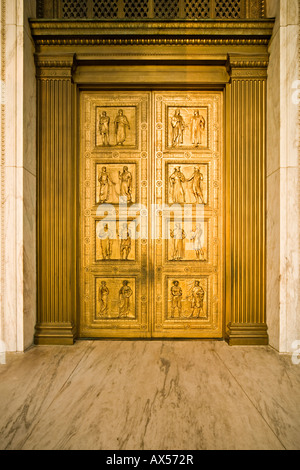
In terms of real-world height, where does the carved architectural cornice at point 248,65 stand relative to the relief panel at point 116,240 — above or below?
above

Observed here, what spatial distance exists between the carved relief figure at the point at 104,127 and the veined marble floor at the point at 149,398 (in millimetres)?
2833

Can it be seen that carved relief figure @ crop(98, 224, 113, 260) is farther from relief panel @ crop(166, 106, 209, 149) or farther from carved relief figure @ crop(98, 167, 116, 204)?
relief panel @ crop(166, 106, 209, 149)

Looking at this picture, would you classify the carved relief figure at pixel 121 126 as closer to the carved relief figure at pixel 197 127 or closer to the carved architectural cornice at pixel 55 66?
the carved architectural cornice at pixel 55 66

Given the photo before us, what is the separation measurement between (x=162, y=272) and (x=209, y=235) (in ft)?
2.79

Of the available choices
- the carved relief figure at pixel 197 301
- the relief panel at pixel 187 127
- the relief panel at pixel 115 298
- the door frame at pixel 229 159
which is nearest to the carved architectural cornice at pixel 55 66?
the door frame at pixel 229 159

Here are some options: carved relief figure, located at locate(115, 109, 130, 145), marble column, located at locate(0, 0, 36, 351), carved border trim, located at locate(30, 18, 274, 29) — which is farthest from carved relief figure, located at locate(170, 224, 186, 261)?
carved border trim, located at locate(30, 18, 274, 29)

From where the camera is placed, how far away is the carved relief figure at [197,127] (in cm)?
396

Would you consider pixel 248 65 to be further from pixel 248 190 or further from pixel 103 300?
pixel 103 300

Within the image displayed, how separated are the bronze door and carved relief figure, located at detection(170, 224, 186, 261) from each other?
0.05ft

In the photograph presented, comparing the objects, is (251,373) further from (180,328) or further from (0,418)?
(0,418)

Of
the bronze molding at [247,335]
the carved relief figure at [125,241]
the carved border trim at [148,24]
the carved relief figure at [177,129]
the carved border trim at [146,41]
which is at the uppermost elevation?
the carved border trim at [148,24]

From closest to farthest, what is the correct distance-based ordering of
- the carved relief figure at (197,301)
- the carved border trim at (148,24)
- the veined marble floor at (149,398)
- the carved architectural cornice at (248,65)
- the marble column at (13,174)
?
1. the veined marble floor at (149,398)
2. the marble column at (13,174)
3. the carved border trim at (148,24)
4. the carved architectural cornice at (248,65)
5. the carved relief figure at (197,301)

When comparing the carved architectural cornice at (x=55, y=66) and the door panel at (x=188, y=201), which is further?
the door panel at (x=188, y=201)

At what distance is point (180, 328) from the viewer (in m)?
3.93
